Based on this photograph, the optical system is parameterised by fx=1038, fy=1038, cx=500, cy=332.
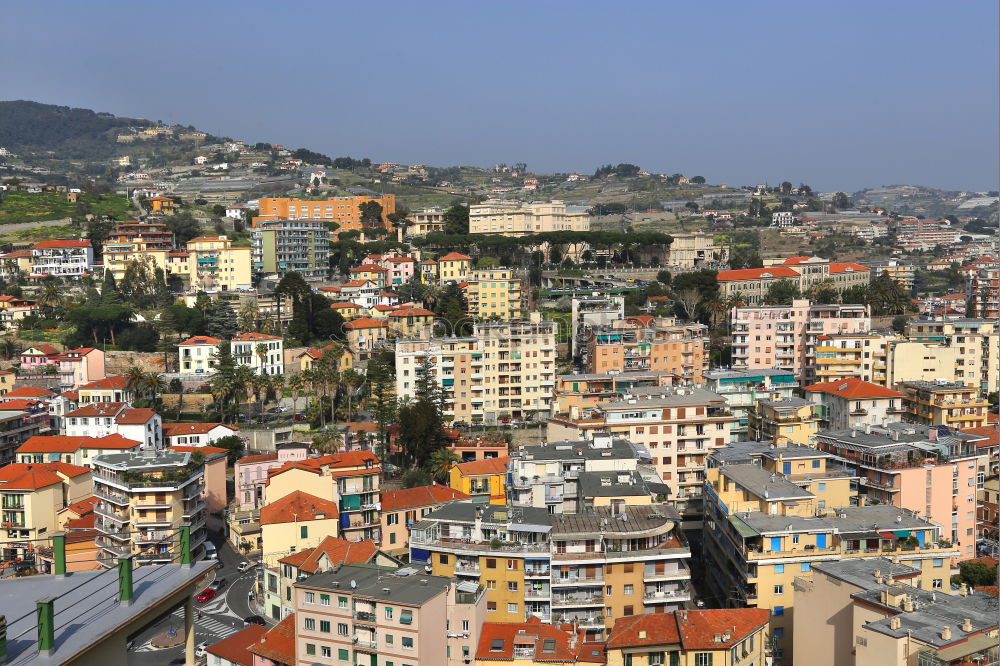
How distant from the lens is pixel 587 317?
42.6 meters

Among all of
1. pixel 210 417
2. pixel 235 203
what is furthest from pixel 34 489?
pixel 235 203

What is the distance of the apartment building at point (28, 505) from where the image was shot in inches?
1032

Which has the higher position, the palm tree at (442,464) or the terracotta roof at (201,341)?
the terracotta roof at (201,341)

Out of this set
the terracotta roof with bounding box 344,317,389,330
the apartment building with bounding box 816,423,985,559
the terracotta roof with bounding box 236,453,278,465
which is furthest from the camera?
the terracotta roof with bounding box 344,317,389,330

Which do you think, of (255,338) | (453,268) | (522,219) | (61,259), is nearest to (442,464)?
(255,338)

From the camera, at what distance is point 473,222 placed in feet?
215

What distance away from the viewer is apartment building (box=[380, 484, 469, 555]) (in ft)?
82.4

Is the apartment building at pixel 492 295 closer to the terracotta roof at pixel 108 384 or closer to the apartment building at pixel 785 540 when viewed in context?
the terracotta roof at pixel 108 384

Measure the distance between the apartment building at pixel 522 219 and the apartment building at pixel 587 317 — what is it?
1919 cm

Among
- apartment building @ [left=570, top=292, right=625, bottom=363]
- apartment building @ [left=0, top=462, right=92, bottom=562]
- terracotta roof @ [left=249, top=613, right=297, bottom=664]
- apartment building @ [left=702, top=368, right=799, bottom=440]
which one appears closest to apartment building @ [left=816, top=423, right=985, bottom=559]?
apartment building @ [left=702, top=368, right=799, bottom=440]

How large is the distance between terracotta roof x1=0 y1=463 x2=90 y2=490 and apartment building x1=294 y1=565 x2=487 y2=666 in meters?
13.0

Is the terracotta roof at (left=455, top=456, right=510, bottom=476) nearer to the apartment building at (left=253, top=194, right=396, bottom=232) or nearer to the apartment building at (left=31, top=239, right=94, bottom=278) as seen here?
the apartment building at (left=31, top=239, right=94, bottom=278)

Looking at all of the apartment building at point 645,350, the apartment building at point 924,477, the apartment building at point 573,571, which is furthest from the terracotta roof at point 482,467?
the apartment building at point 645,350

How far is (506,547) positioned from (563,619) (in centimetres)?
165
